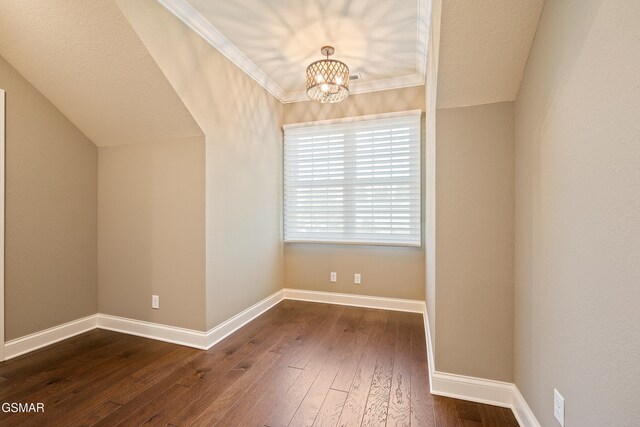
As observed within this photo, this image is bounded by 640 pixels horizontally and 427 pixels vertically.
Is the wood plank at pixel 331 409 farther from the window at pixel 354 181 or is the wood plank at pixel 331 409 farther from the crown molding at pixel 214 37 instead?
the crown molding at pixel 214 37

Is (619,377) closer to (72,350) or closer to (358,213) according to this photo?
(358,213)

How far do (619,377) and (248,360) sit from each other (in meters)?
2.13

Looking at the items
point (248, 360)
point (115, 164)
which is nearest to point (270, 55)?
point (115, 164)

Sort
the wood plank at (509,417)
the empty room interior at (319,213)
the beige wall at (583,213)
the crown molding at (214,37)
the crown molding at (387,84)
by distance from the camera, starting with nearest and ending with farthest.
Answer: the beige wall at (583,213)
the empty room interior at (319,213)
the wood plank at (509,417)
the crown molding at (214,37)
the crown molding at (387,84)

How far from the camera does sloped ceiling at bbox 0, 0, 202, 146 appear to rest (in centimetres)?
180

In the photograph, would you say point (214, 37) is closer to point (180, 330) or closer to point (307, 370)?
point (180, 330)

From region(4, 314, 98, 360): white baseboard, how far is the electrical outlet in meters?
3.55

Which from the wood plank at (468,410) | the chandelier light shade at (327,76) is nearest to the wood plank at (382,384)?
the wood plank at (468,410)

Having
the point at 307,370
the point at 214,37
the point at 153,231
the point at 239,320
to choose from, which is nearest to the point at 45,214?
the point at 153,231

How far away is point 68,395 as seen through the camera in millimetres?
1794

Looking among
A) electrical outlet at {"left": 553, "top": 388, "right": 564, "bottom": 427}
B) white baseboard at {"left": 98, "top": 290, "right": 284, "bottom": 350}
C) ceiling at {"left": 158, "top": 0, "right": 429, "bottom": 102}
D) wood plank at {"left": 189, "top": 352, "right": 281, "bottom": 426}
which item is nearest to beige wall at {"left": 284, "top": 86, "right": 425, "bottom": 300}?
ceiling at {"left": 158, "top": 0, "right": 429, "bottom": 102}

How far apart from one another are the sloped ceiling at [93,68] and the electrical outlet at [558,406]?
109 inches

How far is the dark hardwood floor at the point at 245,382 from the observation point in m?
1.61

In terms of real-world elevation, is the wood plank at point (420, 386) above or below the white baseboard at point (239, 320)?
below
